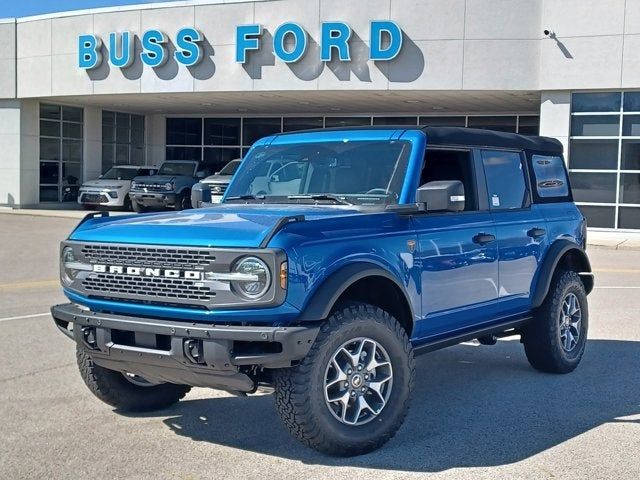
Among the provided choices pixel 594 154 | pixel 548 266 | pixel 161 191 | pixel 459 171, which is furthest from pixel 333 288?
pixel 161 191

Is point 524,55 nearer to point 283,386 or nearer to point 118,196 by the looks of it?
Answer: point 118,196

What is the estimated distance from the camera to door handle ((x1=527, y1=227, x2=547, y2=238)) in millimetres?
6613

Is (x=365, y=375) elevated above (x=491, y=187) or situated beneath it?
situated beneath

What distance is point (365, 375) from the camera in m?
4.92

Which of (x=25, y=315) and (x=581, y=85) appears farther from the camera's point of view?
(x=581, y=85)

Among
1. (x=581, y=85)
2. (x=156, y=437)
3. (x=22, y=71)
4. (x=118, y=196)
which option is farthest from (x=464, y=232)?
(x=22, y=71)

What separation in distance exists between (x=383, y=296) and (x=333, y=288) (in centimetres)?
78

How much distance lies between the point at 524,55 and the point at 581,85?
1760 millimetres

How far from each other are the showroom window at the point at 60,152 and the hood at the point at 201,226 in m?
27.4

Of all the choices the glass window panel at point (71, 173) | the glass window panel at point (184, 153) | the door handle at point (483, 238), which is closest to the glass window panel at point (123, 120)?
the glass window panel at point (184, 153)

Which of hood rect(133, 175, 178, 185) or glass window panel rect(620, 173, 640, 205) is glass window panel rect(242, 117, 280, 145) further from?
glass window panel rect(620, 173, 640, 205)

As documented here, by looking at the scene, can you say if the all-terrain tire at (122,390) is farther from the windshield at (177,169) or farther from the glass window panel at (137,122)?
the glass window panel at (137,122)

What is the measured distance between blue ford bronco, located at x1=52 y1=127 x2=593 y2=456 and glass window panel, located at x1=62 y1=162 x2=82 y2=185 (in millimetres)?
27306

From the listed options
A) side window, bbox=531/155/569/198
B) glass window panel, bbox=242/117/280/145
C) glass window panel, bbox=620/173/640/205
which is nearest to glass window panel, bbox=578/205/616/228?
glass window panel, bbox=620/173/640/205
